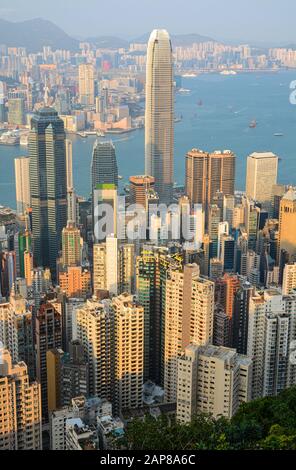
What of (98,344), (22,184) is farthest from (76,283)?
(22,184)

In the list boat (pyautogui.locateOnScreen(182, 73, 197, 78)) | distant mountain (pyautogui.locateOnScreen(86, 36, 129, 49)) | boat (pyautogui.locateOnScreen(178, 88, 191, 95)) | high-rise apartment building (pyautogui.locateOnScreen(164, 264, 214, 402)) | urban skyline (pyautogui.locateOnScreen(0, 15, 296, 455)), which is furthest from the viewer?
boat (pyautogui.locateOnScreen(178, 88, 191, 95))

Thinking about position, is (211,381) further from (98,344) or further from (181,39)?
(181,39)

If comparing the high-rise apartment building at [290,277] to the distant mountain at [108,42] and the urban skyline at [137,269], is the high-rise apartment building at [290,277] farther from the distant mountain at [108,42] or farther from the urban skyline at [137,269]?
the distant mountain at [108,42]

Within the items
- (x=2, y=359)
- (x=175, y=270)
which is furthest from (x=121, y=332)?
(x=2, y=359)

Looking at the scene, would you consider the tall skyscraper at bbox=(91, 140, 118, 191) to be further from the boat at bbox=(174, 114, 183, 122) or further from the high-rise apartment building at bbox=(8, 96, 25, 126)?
the boat at bbox=(174, 114, 183, 122)

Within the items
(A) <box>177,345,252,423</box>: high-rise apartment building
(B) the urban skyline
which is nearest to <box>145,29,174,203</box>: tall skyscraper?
(B) the urban skyline
